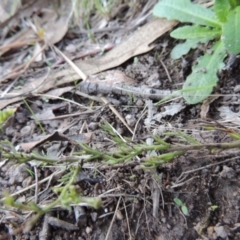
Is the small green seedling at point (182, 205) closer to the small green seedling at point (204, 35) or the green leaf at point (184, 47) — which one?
the small green seedling at point (204, 35)

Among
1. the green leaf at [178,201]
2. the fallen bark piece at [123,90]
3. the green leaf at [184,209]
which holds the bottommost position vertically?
the green leaf at [184,209]

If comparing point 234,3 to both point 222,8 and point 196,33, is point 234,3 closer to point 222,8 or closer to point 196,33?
point 222,8

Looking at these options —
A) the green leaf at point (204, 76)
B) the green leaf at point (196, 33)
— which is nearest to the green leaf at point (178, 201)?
the green leaf at point (204, 76)

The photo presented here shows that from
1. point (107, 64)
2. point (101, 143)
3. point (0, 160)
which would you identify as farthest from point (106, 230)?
point (107, 64)

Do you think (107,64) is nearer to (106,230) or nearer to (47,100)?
(47,100)

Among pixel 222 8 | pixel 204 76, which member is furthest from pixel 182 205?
pixel 222 8

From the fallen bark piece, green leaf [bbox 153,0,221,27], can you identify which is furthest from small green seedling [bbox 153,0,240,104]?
the fallen bark piece

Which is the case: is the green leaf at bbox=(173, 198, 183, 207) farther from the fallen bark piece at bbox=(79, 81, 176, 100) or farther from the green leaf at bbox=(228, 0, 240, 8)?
the green leaf at bbox=(228, 0, 240, 8)
